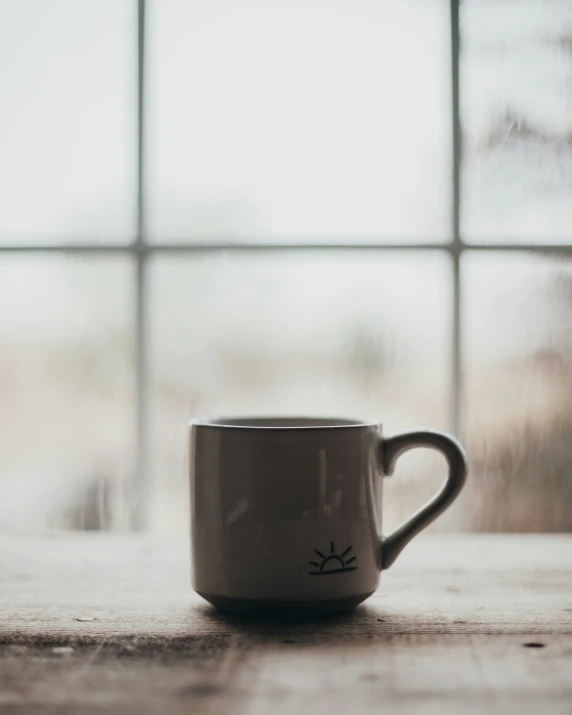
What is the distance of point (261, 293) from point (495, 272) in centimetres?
29

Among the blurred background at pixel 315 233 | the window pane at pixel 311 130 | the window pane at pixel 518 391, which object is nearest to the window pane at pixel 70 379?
the blurred background at pixel 315 233

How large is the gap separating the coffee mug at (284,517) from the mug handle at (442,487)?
20 mm

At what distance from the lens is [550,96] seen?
96cm

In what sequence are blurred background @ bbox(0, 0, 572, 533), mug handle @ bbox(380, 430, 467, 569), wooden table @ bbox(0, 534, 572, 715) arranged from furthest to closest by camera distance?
blurred background @ bbox(0, 0, 572, 533) → mug handle @ bbox(380, 430, 467, 569) → wooden table @ bbox(0, 534, 572, 715)

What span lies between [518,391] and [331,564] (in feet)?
1.82

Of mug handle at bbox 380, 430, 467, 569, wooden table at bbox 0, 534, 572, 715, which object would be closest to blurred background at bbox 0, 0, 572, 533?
wooden table at bbox 0, 534, 572, 715

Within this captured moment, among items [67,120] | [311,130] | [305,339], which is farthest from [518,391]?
[67,120]

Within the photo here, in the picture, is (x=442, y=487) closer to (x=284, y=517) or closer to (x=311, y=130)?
(x=284, y=517)

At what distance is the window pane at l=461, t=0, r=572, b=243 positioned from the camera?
0.95 m

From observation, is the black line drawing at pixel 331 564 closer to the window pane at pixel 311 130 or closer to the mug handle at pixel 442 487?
the mug handle at pixel 442 487

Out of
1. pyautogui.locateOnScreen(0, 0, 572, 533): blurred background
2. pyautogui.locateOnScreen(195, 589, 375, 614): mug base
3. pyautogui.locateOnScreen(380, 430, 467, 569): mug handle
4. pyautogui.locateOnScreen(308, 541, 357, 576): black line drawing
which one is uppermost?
pyautogui.locateOnScreen(0, 0, 572, 533): blurred background

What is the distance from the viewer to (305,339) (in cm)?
95

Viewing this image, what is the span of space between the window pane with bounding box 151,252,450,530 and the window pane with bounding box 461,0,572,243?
101 mm

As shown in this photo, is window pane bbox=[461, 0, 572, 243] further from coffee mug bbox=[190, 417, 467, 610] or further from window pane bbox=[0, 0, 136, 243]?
coffee mug bbox=[190, 417, 467, 610]
